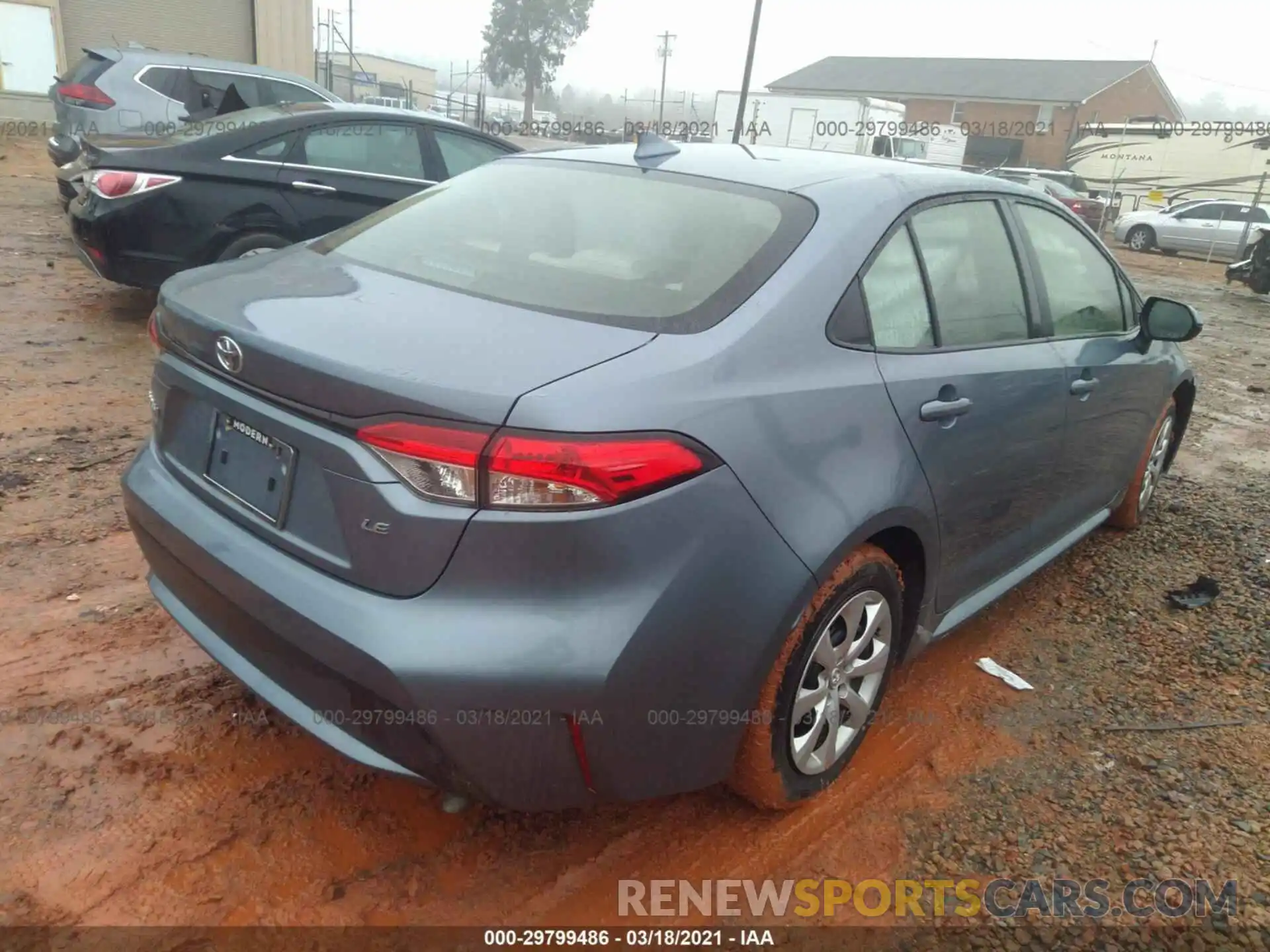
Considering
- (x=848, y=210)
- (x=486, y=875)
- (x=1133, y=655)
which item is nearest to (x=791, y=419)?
(x=848, y=210)

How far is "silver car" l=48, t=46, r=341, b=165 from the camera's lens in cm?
945

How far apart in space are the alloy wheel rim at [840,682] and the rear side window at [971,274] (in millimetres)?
820

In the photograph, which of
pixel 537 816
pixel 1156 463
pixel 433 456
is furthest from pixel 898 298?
pixel 1156 463

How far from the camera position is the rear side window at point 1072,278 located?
321cm

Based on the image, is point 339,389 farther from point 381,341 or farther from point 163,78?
point 163,78

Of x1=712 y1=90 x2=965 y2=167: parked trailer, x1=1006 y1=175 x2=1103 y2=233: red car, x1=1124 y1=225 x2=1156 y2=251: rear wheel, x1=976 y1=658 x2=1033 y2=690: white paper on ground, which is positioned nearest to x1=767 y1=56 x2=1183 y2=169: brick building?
x1=712 y1=90 x2=965 y2=167: parked trailer

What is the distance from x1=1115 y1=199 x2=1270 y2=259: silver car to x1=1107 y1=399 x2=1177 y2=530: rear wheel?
1896 centimetres

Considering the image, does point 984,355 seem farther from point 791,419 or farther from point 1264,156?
point 1264,156

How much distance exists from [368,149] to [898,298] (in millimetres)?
5137

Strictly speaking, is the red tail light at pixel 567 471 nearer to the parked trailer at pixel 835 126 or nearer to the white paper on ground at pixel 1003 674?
the white paper on ground at pixel 1003 674

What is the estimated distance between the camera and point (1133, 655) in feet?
11.3

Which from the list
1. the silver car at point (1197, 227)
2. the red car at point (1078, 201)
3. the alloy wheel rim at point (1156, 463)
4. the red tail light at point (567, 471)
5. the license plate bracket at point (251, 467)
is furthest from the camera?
the red car at point (1078, 201)

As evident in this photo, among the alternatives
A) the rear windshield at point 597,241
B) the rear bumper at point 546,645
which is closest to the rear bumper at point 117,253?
the rear windshield at point 597,241

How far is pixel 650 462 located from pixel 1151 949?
67.8 inches
